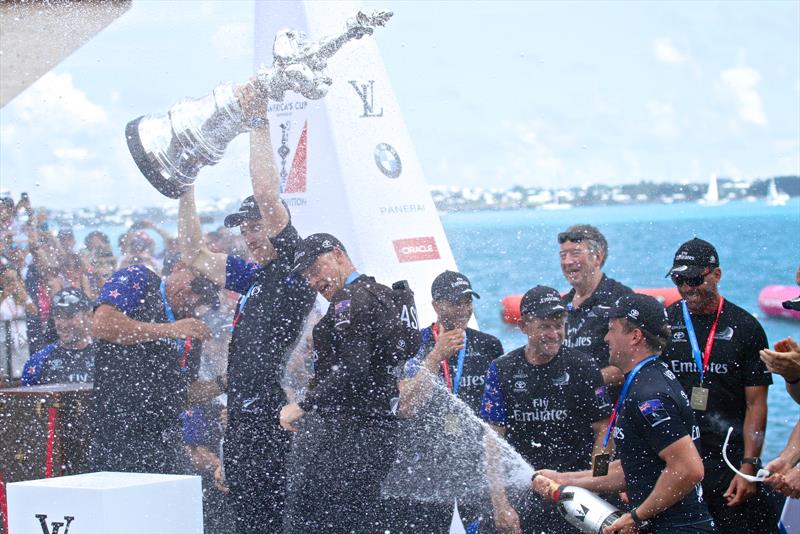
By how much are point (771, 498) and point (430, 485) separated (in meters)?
1.62

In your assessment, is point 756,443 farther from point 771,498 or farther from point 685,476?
point 685,476

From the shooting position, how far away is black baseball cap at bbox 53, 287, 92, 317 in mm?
5695

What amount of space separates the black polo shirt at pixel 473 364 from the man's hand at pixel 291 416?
1.94 feet

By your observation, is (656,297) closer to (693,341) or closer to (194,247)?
(693,341)

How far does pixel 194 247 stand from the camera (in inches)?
197

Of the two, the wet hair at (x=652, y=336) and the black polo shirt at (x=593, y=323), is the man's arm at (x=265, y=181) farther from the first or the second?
the wet hair at (x=652, y=336)

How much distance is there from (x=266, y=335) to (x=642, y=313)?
172 cm

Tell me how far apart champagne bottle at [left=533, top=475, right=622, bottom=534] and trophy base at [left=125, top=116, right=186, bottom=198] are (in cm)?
221

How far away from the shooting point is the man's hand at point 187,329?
4.74 m

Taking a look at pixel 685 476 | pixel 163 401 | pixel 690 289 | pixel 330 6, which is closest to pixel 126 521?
pixel 163 401

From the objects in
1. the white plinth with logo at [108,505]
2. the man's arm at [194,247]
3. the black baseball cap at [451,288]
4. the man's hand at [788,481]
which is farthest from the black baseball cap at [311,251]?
the man's hand at [788,481]

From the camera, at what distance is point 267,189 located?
479 cm

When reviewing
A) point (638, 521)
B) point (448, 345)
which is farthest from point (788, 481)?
point (448, 345)

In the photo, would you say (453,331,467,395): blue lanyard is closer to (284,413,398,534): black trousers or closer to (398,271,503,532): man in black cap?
(398,271,503,532): man in black cap
